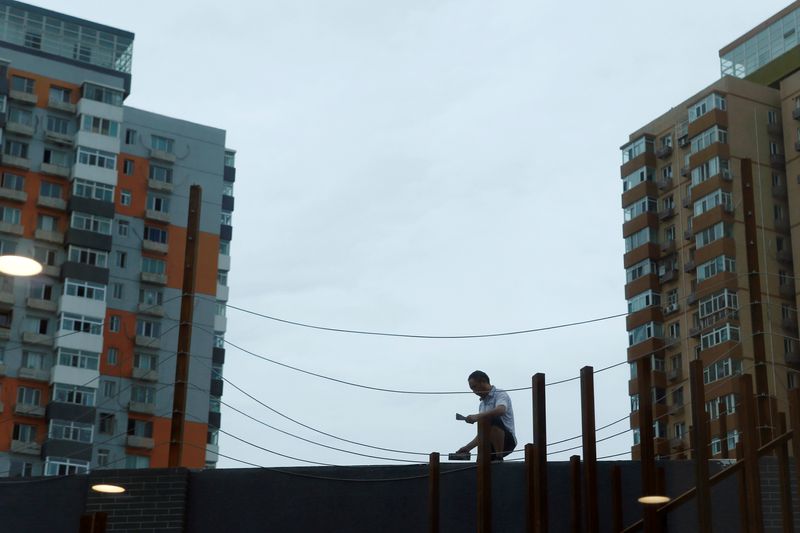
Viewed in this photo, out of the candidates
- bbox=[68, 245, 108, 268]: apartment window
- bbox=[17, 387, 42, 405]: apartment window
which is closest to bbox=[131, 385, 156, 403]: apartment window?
bbox=[17, 387, 42, 405]: apartment window

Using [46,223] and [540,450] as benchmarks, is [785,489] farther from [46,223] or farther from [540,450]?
[46,223]

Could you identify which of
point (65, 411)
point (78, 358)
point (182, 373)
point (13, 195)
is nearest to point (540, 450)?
point (182, 373)

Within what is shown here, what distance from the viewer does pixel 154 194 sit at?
62125 mm

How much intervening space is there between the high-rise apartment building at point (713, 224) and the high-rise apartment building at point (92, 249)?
21.5 m

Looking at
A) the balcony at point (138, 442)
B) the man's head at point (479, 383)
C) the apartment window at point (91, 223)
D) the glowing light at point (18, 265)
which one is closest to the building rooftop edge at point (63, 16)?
the apartment window at point (91, 223)

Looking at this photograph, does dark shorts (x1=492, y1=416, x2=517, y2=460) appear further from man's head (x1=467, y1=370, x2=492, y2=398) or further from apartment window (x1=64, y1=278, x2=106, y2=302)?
apartment window (x1=64, y1=278, x2=106, y2=302)

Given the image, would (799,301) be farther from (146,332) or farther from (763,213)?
(146,332)

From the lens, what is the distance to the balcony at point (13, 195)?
190 ft

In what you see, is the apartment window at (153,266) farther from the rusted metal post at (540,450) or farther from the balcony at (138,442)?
the rusted metal post at (540,450)

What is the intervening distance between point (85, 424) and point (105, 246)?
27.9 feet

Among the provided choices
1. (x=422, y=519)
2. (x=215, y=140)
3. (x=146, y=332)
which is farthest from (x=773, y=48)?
(x=422, y=519)

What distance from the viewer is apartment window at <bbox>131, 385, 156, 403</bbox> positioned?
58938mm

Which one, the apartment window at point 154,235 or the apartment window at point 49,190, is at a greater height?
the apartment window at point 49,190

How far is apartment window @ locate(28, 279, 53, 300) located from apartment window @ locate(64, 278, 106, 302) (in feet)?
3.06
